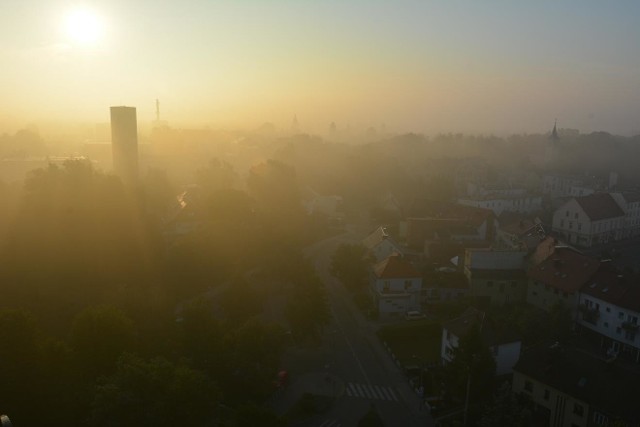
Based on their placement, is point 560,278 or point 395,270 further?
point 395,270

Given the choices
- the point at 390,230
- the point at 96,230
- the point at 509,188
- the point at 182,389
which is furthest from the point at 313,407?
the point at 509,188

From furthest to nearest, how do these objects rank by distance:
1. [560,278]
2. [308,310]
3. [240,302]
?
1. [560,278]
2. [240,302]
3. [308,310]

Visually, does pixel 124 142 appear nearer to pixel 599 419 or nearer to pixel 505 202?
pixel 599 419

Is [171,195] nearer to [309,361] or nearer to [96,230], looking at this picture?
[96,230]

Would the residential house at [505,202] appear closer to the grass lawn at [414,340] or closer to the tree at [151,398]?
the grass lawn at [414,340]

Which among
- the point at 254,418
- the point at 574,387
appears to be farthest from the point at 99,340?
the point at 574,387

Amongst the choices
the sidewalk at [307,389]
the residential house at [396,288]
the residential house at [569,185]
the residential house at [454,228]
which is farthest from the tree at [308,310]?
the residential house at [569,185]

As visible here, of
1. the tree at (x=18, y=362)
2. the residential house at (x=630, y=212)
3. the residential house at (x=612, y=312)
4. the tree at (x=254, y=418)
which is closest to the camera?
the tree at (x=18, y=362)
